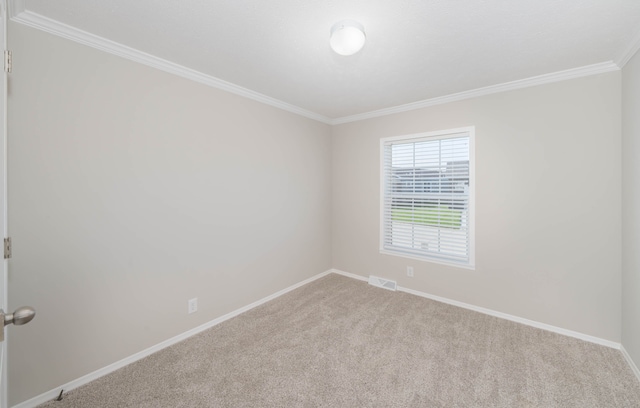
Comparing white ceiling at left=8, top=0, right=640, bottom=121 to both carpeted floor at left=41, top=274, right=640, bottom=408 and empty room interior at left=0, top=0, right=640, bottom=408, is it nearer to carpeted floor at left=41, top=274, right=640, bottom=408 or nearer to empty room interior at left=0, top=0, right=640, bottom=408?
empty room interior at left=0, top=0, right=640, bottom=408

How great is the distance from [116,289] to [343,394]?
185 cm

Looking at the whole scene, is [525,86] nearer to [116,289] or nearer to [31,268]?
[116,289]

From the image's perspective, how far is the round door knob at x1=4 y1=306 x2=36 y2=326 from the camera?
78 cm

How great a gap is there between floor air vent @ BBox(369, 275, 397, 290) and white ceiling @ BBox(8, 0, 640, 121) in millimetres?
2451

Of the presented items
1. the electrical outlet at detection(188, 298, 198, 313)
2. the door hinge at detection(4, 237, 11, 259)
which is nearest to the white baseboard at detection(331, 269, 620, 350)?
the electrical outlet at detection(188, 298, 198, 313)

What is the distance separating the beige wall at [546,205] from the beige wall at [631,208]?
86 millimetres

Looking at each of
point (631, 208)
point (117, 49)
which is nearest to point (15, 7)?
point (117, 49)

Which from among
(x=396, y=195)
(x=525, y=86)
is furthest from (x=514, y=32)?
(x=396, y=195)

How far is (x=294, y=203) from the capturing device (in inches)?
142

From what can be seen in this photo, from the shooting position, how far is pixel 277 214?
3.38m

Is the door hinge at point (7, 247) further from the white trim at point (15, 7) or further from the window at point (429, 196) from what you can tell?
the window at point (429, 196)

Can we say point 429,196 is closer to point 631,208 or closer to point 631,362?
point 631,208

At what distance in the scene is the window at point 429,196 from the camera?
10.2ft

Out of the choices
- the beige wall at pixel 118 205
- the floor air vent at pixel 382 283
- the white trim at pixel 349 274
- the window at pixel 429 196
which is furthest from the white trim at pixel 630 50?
the white trim at pixel 349 274
